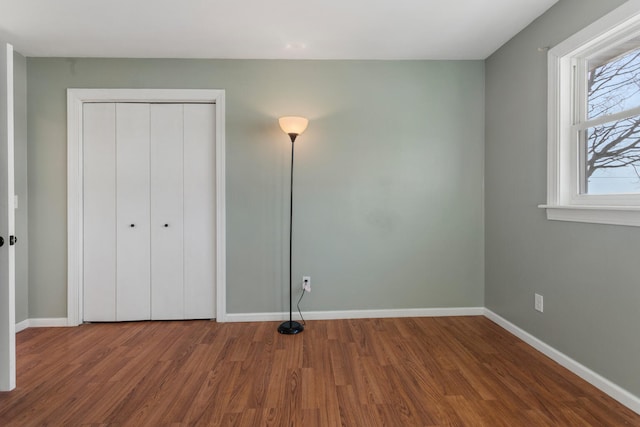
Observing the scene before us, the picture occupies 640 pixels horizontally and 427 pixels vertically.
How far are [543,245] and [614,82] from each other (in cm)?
109

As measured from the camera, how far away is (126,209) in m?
2.71

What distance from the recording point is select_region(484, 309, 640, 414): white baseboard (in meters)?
1.56

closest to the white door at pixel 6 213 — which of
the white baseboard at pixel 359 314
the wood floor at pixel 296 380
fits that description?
the wood floor at pixel 296 380

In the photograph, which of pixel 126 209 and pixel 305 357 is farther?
pixel 126 209

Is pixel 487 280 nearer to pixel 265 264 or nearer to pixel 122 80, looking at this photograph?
pixel 265 264

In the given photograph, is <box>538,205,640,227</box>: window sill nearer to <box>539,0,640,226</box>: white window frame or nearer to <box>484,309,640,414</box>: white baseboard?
<box>539,0,640,226</box>: white window frame

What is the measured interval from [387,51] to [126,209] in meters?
2.76

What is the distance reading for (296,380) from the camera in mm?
1817

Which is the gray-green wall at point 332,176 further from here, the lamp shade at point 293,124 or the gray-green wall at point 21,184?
the lamp shade at point 293,124

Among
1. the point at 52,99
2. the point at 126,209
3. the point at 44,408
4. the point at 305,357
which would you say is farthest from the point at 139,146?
the point at 305,357

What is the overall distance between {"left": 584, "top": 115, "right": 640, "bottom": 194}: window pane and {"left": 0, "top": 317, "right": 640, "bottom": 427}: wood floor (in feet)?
3.91

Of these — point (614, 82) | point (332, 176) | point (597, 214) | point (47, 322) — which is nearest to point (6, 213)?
point (47, 322)

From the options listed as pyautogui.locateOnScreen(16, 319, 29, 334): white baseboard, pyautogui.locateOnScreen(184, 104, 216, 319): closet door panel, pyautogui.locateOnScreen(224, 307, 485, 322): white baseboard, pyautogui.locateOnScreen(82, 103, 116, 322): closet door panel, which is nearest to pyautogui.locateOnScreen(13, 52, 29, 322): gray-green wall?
pyautogui.locateOnScreen(16, 319, 29, 334): white baseboard

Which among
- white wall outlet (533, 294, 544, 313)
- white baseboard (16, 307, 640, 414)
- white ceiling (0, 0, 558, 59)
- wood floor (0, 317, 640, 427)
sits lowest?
wood floor (0, 317, 640, 427)
